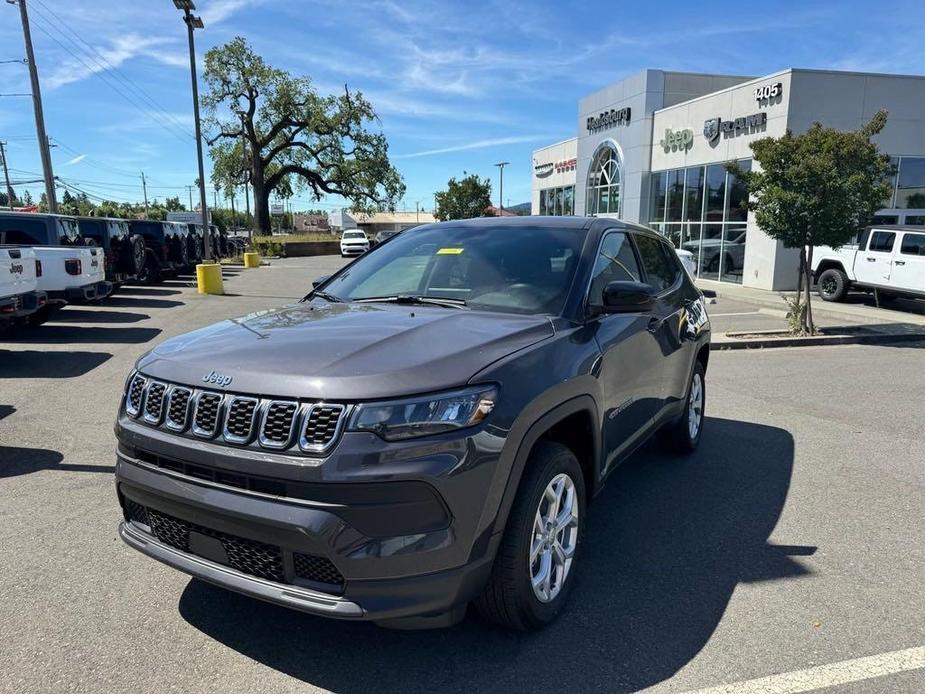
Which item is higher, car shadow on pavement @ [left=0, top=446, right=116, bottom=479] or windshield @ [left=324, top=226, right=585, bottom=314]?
windshield @ [left=324, top=226, right=585, bottom=314]

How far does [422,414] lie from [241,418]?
25.7 inches

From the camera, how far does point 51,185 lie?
21172mm

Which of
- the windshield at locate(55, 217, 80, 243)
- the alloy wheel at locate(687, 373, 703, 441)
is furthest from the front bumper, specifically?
the windshield at locate(55, 217, 80, 243)

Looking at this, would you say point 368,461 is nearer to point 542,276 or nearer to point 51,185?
point 542,276

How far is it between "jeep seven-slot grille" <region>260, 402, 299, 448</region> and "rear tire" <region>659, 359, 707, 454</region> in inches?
133

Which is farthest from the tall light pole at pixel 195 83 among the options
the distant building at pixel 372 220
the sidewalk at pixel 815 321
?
the distant building at pixel 372 220

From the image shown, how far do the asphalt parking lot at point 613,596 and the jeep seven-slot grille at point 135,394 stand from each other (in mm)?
774

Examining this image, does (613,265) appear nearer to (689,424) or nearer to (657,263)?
(657,263)

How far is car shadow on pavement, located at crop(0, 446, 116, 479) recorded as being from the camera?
4.69m

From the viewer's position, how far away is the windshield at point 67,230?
12121 mm

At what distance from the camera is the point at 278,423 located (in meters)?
2.27

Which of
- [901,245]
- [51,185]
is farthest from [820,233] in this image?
[51,185]

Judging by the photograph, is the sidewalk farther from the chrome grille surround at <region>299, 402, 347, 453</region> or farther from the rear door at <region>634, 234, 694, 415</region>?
the chrome grille surround at <region>299, 402, 347, 453</region>

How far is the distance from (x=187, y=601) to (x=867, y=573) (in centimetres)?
343
